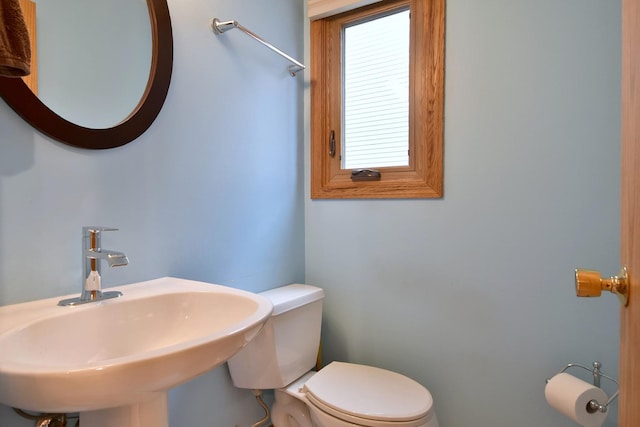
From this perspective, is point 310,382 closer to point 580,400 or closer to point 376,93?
point 580,400

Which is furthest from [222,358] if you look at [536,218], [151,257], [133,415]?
[536,218]

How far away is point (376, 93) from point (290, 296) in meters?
0.99

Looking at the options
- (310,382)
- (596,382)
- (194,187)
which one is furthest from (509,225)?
(194,187)

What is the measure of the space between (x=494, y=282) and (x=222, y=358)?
1.06 meters

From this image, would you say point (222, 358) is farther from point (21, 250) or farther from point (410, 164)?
point (410, 164)

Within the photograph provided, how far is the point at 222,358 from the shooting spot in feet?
2.02

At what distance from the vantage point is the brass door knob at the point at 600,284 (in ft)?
1.51

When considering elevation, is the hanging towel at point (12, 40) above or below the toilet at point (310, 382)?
above

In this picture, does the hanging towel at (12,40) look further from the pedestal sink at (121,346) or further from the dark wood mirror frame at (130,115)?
the pedestal sink at (121,346)

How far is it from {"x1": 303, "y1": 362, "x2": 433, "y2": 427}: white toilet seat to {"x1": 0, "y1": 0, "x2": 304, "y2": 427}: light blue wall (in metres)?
0.36

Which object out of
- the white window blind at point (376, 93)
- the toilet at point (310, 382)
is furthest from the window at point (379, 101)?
the toilet at point (310, 382)

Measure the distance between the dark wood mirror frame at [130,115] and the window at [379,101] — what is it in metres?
0.77

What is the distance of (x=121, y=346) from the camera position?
797 mm

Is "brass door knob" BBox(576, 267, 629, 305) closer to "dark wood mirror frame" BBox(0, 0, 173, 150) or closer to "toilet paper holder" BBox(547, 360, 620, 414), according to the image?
"toilet paper holder" BBox(547, 360, 620, 414)
